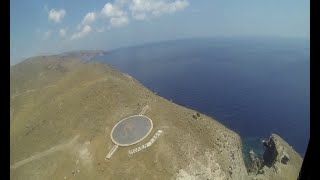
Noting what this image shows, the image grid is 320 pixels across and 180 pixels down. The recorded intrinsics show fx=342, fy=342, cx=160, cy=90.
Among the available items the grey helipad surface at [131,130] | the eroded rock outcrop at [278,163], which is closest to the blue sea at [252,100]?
the eroded rock outcrop at [278,163]

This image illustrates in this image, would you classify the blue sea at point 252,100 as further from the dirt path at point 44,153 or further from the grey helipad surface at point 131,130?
the dirt path at point 44,153

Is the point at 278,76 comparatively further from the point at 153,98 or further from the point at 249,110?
the point at 153,98

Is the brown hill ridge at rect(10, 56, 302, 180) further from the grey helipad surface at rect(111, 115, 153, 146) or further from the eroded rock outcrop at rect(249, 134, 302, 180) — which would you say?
the grey helipad surface at rect(111, 115, 153, 146)

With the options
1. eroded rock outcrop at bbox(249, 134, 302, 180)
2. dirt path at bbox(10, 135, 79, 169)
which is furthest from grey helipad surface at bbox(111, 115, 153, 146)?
eroded rock outcrop at bbox(249, 134, 302, 180)

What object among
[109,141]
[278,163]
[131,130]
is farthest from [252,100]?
[109,141]

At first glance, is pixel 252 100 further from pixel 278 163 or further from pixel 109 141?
pixel 109 141

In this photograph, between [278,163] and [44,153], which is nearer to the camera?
[44,153]
